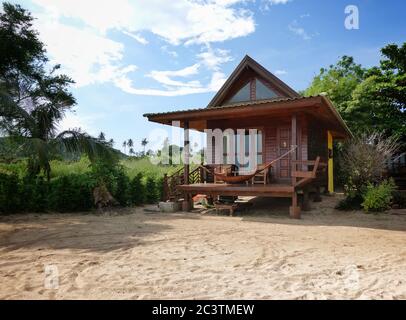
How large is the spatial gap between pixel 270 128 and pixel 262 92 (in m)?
1.97

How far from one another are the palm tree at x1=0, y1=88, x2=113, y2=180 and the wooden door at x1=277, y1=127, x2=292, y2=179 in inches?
246

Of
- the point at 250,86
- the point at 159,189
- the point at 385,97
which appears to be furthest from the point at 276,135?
the point at 385,97

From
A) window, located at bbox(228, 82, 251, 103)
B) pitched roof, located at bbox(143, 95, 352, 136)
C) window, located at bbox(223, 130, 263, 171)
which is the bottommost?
window, located at bbox(223, 130, 263, 171)

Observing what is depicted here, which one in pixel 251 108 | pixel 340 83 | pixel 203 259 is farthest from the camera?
Result: pixel 340 83

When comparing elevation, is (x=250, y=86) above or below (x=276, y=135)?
above

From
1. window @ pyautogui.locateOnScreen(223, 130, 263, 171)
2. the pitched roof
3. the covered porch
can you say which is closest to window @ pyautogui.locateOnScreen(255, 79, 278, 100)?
the covered porch

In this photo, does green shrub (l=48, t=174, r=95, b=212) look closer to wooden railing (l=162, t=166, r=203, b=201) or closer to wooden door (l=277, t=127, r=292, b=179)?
wooden railing (l=162, t=166, r=203, b=201)

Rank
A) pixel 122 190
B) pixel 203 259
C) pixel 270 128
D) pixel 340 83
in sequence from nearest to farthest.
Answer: pixel 203 259, pixel 122 190, pixel 270 128, pixel 340 83

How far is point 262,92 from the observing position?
43.5ft

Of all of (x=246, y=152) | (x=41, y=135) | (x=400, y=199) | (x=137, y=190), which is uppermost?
(x=41, y=135)

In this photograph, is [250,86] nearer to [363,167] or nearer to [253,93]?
[253,93]

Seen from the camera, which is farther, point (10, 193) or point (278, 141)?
point (278, 141)

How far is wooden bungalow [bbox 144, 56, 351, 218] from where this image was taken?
9.16 m
